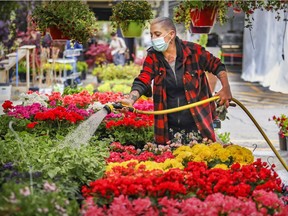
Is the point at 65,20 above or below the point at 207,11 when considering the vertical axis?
below

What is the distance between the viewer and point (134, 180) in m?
4.98

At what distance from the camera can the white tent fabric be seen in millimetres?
19453

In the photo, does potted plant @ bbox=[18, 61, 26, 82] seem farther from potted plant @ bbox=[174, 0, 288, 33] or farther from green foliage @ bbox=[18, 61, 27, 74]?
potted plant @ bbox=[174, 0, 288, 33]

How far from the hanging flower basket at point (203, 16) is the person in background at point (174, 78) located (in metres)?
2.17

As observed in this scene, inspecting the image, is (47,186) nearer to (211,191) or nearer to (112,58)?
(211,191)

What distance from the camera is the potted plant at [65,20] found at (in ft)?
31.6

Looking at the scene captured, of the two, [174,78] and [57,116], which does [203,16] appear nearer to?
[57,116]

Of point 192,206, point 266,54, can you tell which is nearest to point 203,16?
point 192,206

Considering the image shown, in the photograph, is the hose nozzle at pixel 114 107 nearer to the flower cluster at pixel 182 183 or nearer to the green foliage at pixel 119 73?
the flower cluster at pixel 182 183

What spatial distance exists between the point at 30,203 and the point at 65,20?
19.1 ft

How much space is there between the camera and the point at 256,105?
17781mm

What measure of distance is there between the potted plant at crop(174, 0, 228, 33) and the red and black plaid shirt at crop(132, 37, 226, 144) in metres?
1.90

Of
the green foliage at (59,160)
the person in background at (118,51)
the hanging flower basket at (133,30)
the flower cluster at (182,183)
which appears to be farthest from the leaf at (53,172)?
the person in background at (118,51)

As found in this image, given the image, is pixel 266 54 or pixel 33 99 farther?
pixel 266 54
